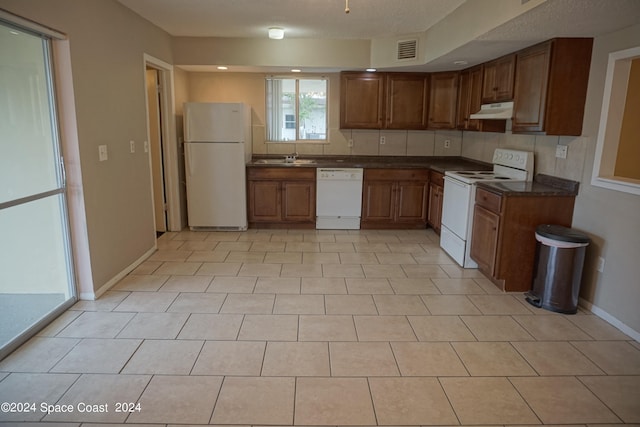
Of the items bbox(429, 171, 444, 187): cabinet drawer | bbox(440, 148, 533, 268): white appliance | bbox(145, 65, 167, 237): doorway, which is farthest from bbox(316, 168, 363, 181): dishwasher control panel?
bbox(145, 65, 167, 237): doorway

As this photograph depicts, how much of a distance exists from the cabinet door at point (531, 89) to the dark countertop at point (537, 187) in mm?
494

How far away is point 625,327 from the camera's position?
287 centimetres

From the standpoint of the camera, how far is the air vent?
4773mm

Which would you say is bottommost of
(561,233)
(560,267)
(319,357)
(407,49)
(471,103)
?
(319,357)

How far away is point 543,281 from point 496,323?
60 centimetres

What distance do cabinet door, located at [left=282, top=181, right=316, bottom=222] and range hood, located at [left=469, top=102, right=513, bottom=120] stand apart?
222 cm

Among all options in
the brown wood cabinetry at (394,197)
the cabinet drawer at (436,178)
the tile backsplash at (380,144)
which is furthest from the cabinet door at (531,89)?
the tile backsplash at (380,144)

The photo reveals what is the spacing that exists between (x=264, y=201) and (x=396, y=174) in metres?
Result: 1.79

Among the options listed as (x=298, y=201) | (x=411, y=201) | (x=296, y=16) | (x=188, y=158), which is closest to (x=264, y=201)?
(x=298, y=201)

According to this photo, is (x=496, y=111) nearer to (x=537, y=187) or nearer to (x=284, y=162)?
(x=537, y=187)

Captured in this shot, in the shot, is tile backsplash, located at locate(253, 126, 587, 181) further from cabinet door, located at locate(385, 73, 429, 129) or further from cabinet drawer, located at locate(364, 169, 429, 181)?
cabinet drawer, located at locate(364, 169, 429, 181)

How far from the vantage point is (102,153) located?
3365 millimetres

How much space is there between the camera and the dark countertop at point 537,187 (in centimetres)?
339

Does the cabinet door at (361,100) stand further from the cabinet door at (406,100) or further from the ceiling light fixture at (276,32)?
the ceiling light fixture at (276,32)
